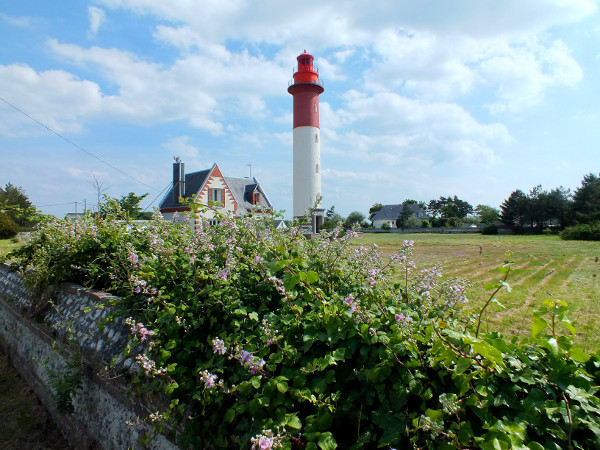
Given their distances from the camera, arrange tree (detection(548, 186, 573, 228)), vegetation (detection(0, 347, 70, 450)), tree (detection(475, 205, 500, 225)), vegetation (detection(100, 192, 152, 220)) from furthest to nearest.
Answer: tree (detection(475, 205, 500, 225))
tree (detection(548, 186, 573, 228))
vegetation (detection(100, 192, 152, 220))
vegetation (detection(0, 347, 70, 450))

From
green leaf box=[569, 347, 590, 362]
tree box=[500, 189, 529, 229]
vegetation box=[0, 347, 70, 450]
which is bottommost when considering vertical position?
vegetation box=[0, 347, 70, 450]

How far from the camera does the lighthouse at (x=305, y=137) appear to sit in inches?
1167

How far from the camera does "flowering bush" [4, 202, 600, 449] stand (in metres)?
1.56

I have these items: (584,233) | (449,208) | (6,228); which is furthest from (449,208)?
(6,228)

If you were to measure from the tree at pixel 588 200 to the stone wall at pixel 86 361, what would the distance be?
47798 mm

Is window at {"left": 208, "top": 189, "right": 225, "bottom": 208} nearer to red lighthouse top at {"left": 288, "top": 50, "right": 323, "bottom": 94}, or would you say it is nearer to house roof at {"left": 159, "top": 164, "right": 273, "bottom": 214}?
house roof at {"left": 159, "top": 164, "right": 273, "bottom": 214}

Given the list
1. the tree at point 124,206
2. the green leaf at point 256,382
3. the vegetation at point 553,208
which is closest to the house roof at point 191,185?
the tree at point 124,206

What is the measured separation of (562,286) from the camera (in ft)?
30.6

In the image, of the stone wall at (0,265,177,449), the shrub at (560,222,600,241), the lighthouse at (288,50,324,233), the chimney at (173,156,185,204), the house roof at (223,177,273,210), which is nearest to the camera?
the stone wall at (0,265,177,449)

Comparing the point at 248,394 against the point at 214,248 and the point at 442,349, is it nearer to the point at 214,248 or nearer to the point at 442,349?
the point at 442,349

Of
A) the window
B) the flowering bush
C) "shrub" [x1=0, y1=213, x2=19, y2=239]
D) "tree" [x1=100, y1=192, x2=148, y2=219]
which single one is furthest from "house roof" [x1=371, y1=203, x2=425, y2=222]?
the flowering bush

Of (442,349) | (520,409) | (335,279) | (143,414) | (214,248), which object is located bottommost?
(143,414)

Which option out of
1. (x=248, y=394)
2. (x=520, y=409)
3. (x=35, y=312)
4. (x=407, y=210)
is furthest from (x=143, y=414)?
(x=407, y=210)

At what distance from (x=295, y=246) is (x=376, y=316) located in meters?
1.29
